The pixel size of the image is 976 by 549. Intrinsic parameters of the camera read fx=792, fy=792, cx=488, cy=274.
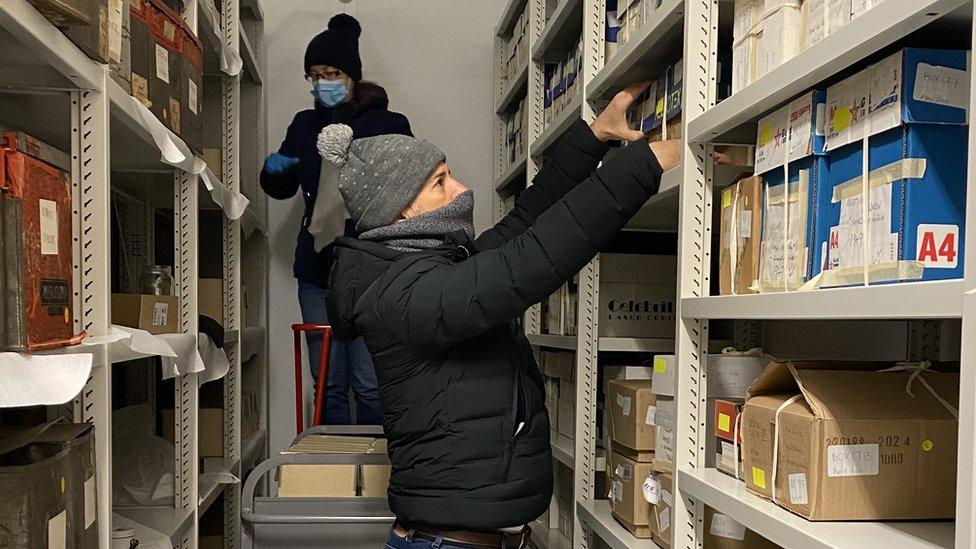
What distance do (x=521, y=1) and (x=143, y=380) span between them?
2170 millimetres

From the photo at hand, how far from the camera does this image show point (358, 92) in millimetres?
3434

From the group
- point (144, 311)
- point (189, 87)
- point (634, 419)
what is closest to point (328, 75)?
point (189, 87)

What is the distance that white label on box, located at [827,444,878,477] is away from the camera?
3.60 ft

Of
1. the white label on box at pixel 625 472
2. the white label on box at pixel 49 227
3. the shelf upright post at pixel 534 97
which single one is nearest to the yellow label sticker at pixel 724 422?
the white label on box at pixel 625 472

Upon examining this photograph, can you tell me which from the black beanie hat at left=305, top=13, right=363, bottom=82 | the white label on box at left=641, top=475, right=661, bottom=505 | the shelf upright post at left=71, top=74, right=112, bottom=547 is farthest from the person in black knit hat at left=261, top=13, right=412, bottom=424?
the shelf upright post at left=71, top=74, right=112, bottom=547

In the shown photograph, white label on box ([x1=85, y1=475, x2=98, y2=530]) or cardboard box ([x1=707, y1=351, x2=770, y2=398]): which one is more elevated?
cardboard box ([x1=707, y1=351, x2=770, y2=398])

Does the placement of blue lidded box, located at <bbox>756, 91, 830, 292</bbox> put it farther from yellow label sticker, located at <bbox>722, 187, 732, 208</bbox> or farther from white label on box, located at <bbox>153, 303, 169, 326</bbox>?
white label on box, located at <bbox>153, 303, 169, 326</bbox>

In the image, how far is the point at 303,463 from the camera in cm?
255

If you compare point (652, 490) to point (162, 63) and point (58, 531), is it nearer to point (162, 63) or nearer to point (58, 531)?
point (58, 531)

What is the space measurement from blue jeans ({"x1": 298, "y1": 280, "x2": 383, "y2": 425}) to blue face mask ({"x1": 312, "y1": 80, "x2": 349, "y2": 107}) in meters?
0.81

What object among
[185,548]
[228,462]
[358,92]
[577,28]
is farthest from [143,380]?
[577,28]

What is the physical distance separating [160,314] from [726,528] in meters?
1.40

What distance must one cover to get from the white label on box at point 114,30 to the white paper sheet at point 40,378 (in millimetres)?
561

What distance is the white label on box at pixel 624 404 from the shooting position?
1.95 meters
